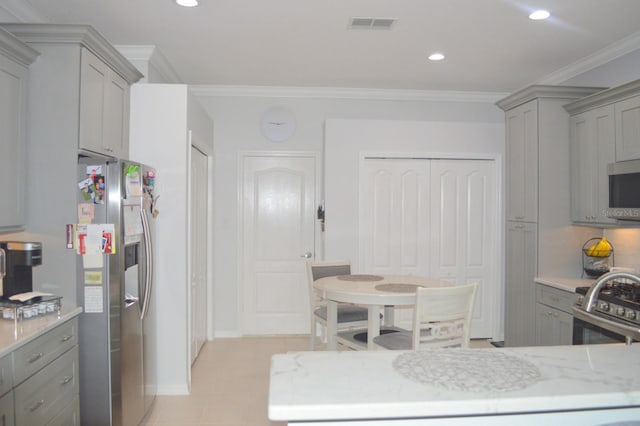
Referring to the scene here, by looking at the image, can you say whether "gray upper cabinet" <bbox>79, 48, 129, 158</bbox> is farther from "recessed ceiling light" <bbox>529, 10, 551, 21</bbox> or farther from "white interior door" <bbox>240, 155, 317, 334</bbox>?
"recessed ceiling light" <bbox>529, 10, 551, 21</bbox>

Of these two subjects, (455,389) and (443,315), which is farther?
(443,315)

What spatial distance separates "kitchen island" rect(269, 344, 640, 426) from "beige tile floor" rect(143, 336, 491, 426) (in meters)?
2.05

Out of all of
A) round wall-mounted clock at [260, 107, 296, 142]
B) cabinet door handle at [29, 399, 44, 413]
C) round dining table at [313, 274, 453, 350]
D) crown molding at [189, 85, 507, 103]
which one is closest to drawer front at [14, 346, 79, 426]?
cabinet door handle at [29, 399, 44, 413]

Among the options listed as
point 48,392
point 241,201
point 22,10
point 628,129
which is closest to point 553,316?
point 628,129

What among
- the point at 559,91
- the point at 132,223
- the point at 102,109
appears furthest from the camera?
the point at 559,91

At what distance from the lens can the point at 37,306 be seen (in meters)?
2.37

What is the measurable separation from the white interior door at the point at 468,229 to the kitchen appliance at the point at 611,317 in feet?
5.41

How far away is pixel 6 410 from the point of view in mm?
1850

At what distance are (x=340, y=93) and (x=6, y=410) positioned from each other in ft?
13.5

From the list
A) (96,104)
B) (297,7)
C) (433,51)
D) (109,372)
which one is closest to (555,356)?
(109,372)

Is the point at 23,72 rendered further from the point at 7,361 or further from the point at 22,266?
the point at 7,361

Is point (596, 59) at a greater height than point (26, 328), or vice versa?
point (596, 59)

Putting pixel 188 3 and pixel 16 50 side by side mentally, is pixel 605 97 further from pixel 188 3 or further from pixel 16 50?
pixel 16 50

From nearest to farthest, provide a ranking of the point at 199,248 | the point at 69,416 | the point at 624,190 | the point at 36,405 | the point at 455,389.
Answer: the point at 455,389
the point at 36,405
the point at 69,416
the point at 624,190
the point at 199,248
